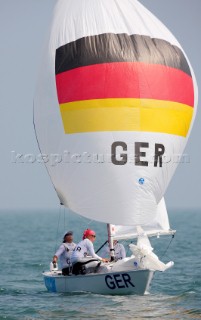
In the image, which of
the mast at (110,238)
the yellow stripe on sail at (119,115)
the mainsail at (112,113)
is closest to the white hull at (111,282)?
the mast at (110,238)

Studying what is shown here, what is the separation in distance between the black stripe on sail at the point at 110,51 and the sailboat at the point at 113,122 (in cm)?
2

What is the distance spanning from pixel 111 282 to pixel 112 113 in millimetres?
3701

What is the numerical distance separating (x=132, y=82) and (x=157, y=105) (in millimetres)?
751

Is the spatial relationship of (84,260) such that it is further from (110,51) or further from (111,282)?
(110,51)

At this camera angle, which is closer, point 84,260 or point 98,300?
point 98,300

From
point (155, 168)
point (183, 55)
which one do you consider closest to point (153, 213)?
point (155, 168)

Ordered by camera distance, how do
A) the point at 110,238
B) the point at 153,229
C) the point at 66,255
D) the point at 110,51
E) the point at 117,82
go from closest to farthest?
the point at 117,82 → the point at 110,51 → the point at 110,238 → the point at 66,255 → the point at 153,229

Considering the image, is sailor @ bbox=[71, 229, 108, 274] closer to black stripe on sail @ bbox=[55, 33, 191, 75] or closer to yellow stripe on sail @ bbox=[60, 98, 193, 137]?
yellow stripe on sail @ bbox=[60, 98, 193, 137]

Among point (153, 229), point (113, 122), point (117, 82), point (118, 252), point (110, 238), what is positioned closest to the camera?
point (113, 122)

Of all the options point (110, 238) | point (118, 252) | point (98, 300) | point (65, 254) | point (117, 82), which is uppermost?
point (117, 82)

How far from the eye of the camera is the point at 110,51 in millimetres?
20922

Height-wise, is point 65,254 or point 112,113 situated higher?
point 112,113

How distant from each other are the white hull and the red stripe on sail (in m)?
3.89

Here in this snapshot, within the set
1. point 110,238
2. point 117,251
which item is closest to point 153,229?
point 117,251
